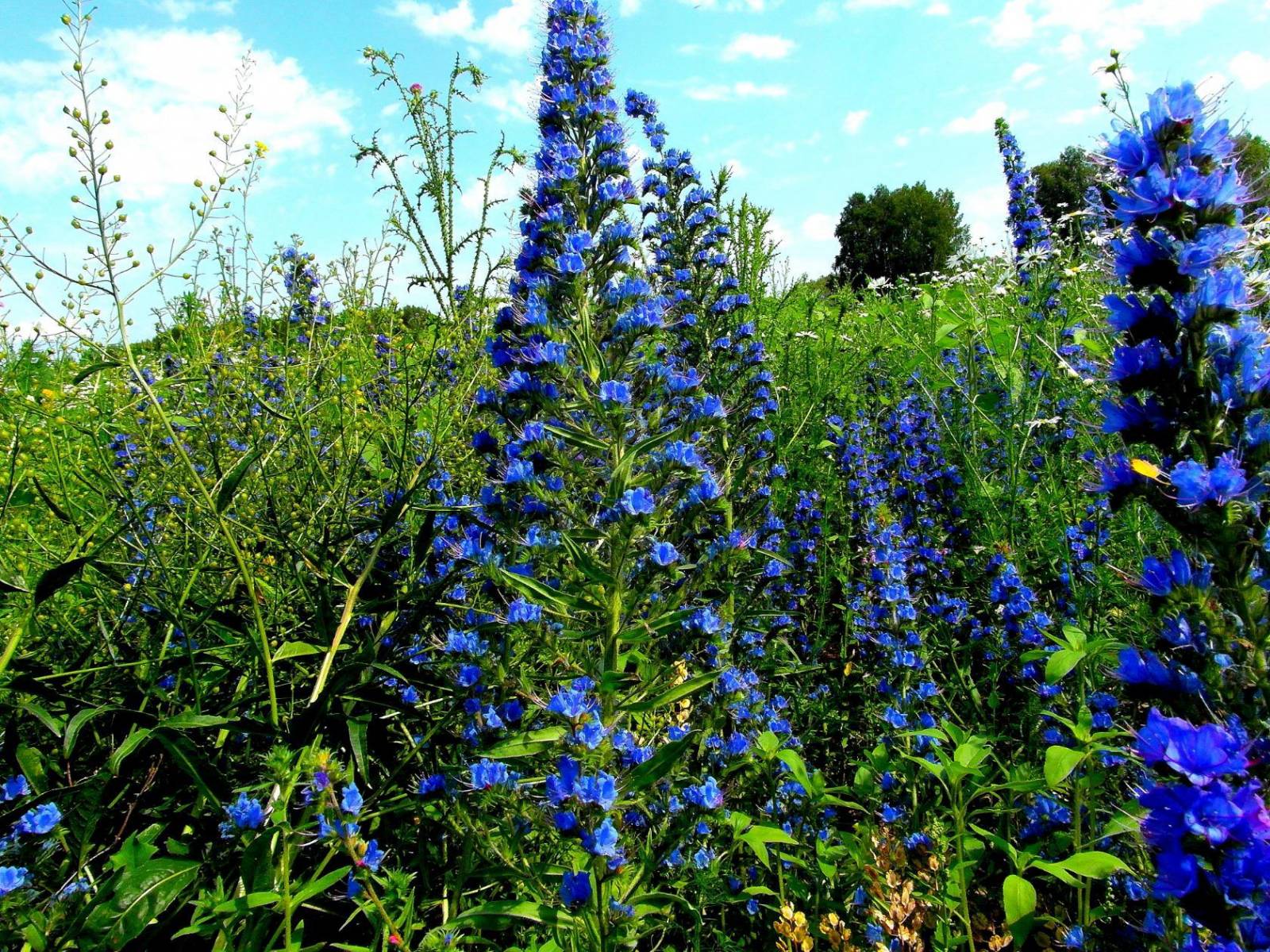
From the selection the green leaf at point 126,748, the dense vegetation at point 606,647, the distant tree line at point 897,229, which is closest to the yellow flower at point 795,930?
the dense vegetation at point 606,647

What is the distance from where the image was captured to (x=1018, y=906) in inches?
71.4

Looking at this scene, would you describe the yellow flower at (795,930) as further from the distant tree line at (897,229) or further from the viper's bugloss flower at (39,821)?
the distant tree line at (897,229)

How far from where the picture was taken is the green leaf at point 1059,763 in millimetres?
1795

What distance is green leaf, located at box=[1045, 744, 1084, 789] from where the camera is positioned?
70.7 inches

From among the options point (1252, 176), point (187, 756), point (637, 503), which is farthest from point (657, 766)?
point (1252, 176)

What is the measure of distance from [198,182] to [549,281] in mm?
1166

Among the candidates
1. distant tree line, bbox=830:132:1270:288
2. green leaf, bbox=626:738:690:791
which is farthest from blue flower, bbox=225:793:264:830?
distant tree line, bbox=830:132:1270:288

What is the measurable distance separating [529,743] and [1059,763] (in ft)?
4.01

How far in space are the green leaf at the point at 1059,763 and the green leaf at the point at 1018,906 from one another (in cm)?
25

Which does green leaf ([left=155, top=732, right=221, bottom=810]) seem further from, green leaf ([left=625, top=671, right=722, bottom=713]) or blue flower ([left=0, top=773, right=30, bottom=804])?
green leaf ([left=625, top=671, right=722, bottom=713])

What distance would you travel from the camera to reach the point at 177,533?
304 cm

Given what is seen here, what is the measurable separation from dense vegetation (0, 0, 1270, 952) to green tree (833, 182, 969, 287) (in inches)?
1783

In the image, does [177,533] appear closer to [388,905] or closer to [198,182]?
[198,182]

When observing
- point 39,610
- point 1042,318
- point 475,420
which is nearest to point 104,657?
point 39,610
